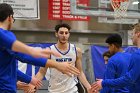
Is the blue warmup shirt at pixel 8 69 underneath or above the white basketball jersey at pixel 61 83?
above

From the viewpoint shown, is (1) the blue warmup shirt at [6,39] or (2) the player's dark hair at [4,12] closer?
(1) the blue warmup shirt at [6,39]

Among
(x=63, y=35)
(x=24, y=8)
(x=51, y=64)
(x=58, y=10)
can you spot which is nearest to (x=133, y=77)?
(x=51, y=64)

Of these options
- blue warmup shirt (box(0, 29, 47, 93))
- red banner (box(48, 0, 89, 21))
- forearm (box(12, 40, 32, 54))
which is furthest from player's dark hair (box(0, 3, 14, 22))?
red banner (box(48, 0, 89, 21))

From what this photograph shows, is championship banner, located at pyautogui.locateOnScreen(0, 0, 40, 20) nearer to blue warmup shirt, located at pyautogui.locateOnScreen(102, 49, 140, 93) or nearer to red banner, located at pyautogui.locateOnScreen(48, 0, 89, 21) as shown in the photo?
red banner, located at pyautogui.locateOnScreen(48, 0, 89, 21)

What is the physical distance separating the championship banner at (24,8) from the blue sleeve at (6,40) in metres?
5.91

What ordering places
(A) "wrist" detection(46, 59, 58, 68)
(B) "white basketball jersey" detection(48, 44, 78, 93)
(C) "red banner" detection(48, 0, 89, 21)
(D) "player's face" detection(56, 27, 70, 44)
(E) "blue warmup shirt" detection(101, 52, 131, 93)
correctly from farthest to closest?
(C) "red banner" detection(48, 0, 89, 21), (D) "player's face" detection(56, 27, 70, 44), (B) "white basketball jersey" detection(48, 44, 78, 93), (E) "blue warmup shirt" detection(101, 52, 131, 93), (A) "wrist" detection(46, 59, 58, 68)

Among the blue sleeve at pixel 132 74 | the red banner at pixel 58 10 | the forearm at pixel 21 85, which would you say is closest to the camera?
the blue sleeve at pixel 132 74

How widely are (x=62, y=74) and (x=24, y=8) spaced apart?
147 inches

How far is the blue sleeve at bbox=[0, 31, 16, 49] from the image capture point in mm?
3000

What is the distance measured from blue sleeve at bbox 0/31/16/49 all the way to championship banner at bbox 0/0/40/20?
5.91 m

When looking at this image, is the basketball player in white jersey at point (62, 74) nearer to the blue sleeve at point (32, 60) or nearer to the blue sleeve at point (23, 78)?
the blue sleeve at point (23, 78)

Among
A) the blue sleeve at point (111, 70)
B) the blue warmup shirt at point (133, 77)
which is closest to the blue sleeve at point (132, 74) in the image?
the blue warmup shirt at point (133, 77)

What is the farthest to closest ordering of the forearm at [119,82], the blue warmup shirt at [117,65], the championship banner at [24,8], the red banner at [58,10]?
the red banner at [58,10] < the championship banner at [24,8] < the blue warmup shirt at [117,65] < the forearm at [119,82]

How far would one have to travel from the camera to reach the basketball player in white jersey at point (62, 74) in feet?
18.5
